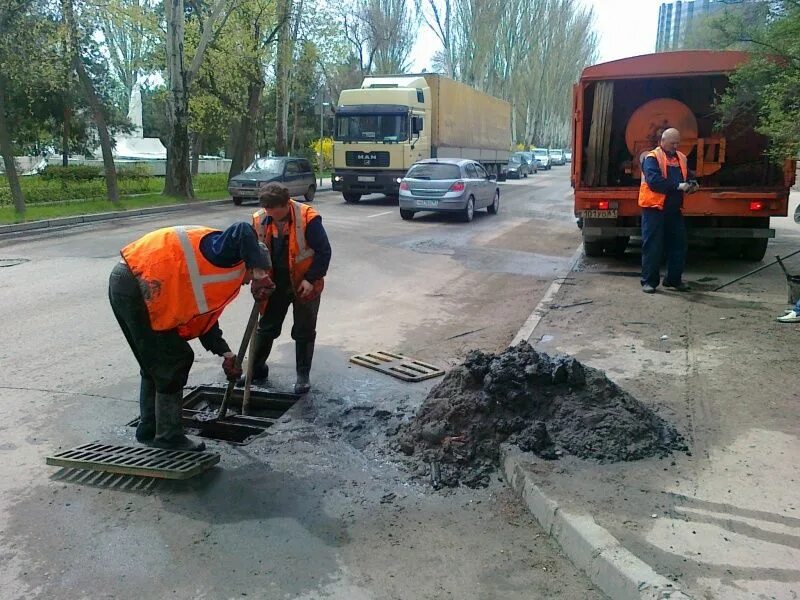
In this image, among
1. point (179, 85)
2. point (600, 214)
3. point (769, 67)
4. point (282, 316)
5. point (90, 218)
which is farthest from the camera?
point (179, 85)

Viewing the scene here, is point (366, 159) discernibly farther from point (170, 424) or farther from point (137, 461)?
point (137, 461)

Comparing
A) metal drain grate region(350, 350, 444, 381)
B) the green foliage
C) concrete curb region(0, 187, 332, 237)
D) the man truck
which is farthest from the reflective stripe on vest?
the man truck

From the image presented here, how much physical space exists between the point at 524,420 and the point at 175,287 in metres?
2.16

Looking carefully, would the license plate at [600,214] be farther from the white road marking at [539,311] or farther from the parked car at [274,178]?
the parked car at [274,178]

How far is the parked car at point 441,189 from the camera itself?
17.2m

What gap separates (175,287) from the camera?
389cm

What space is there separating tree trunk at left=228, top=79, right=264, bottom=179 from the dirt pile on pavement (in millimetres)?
24201

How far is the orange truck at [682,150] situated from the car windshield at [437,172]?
252 inches

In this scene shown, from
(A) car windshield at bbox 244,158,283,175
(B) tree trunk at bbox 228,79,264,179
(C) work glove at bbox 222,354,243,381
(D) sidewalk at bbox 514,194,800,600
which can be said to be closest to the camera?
(D) sidewalk at bbox 514,194,800,600

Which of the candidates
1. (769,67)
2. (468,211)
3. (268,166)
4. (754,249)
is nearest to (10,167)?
(268,166)

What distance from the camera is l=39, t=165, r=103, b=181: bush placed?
91.0 feet

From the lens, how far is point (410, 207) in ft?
57.7

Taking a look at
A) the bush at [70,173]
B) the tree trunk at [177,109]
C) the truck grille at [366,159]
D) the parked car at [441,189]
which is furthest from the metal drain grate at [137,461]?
the bush at [70,173]

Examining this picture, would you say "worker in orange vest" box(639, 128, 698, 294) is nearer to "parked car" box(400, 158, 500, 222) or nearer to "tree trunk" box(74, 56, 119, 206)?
"parked car" box(400, 158, 500, 222)
